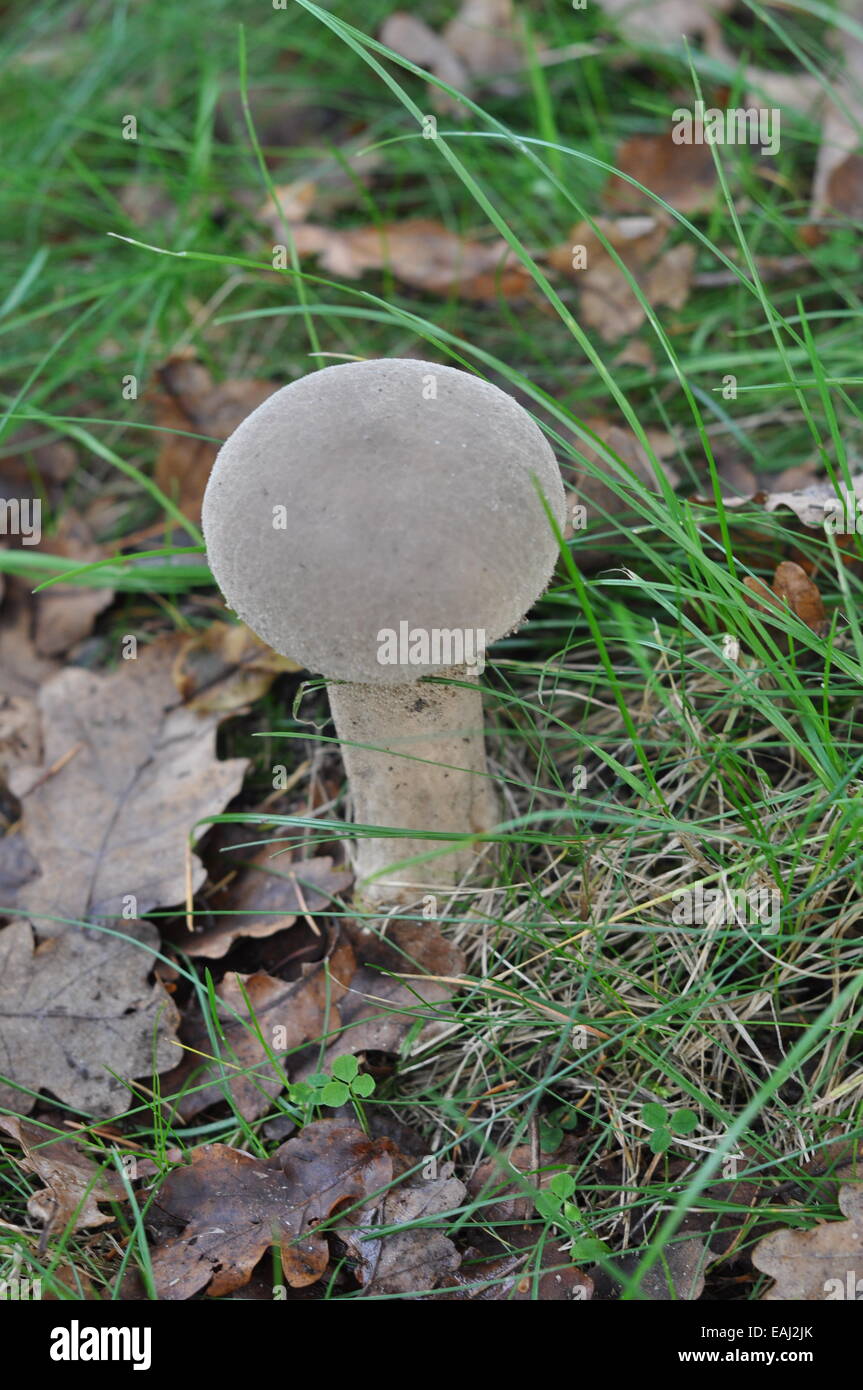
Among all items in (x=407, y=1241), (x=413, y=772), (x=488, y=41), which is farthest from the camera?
(x=488, y=41)

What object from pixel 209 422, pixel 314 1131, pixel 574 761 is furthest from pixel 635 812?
pixel 209 422

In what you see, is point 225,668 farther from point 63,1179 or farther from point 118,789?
point 63,1179

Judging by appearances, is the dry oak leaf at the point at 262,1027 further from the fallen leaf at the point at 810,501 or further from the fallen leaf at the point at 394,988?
the fallen leaf at the point at 810,501

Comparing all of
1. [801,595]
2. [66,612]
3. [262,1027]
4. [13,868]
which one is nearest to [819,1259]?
[262,1027]

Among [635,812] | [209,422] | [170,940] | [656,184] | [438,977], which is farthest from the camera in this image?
[656,184]

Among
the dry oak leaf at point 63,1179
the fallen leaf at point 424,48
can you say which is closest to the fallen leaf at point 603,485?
the dry oak leaf at point 63,1179

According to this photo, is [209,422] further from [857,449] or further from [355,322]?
[857,449]
